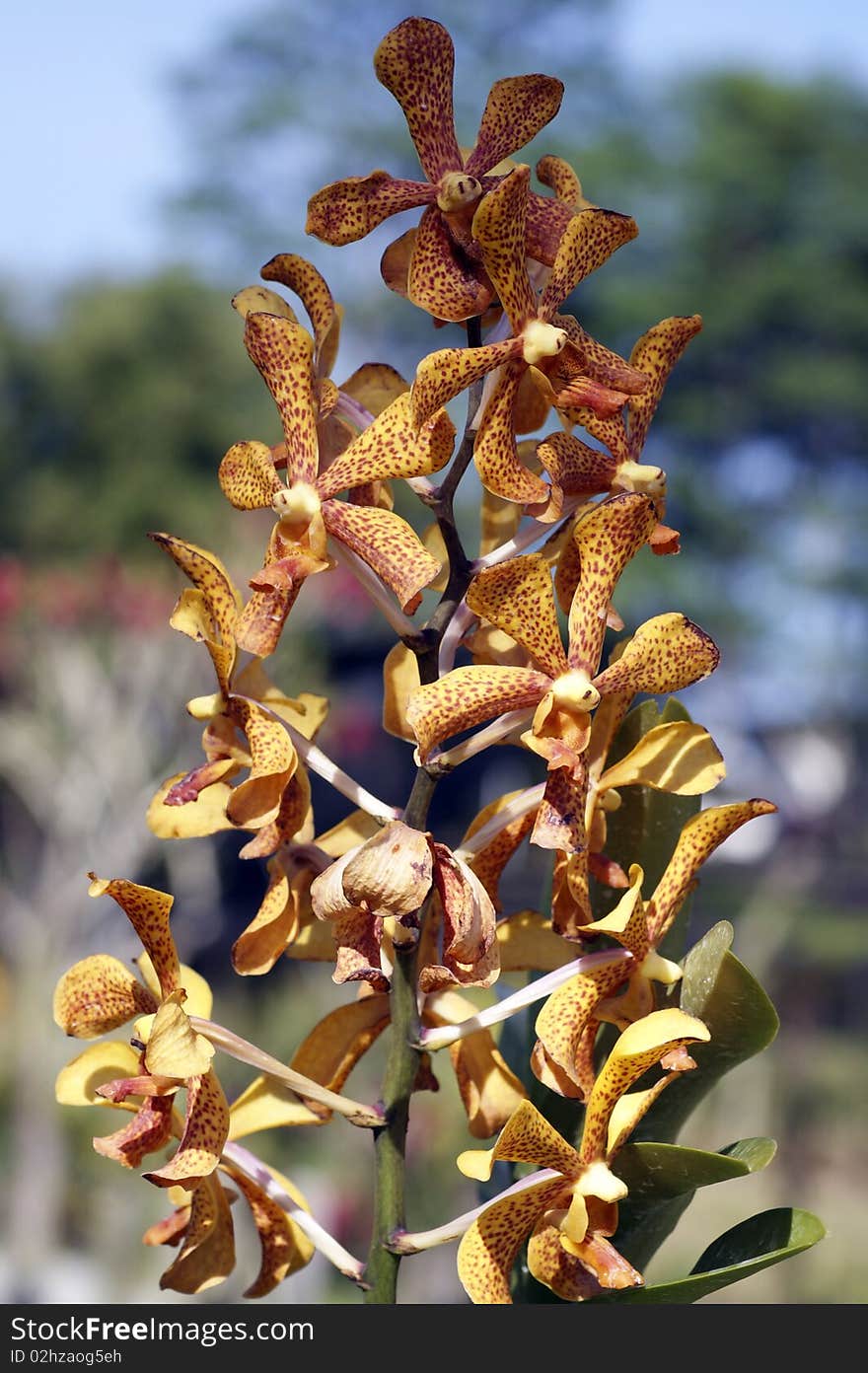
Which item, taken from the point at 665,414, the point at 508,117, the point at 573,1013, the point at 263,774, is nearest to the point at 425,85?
the point at 508,117

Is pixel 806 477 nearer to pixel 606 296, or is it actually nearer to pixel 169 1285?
pixel 606 296

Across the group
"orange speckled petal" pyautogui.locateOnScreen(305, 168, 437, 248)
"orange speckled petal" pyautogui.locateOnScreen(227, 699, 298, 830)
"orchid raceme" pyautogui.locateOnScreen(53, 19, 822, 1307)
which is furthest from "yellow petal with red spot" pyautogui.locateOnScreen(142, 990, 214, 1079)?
"orange speckled petal" pyautogui.locateOnScreen(305, 168, 437, 248)

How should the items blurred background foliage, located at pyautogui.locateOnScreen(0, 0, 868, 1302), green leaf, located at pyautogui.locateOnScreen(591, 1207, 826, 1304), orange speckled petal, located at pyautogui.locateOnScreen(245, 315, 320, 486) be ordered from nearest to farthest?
green leaf, located at pyautogui.locateOnScreen(591, 1207, 826, 1304) < orange speckled petal, located at pyautogui.locateOnScreen(245, 315, 320, 486) < blurred background foliage, located at pyautogui.locateOnScreen(0, 0, 868, 1302)

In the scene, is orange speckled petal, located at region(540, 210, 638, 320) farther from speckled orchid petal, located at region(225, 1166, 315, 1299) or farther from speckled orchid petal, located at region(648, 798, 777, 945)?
speckled orchid petal, located at region(225, 1166, 315, 1299)

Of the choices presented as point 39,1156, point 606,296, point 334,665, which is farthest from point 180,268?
point 39,1156

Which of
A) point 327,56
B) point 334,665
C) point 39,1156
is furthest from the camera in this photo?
point 327,56

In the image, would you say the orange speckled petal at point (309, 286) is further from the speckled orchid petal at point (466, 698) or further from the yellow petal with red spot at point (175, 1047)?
the yellow petal with red spot at point (175, 1047)
